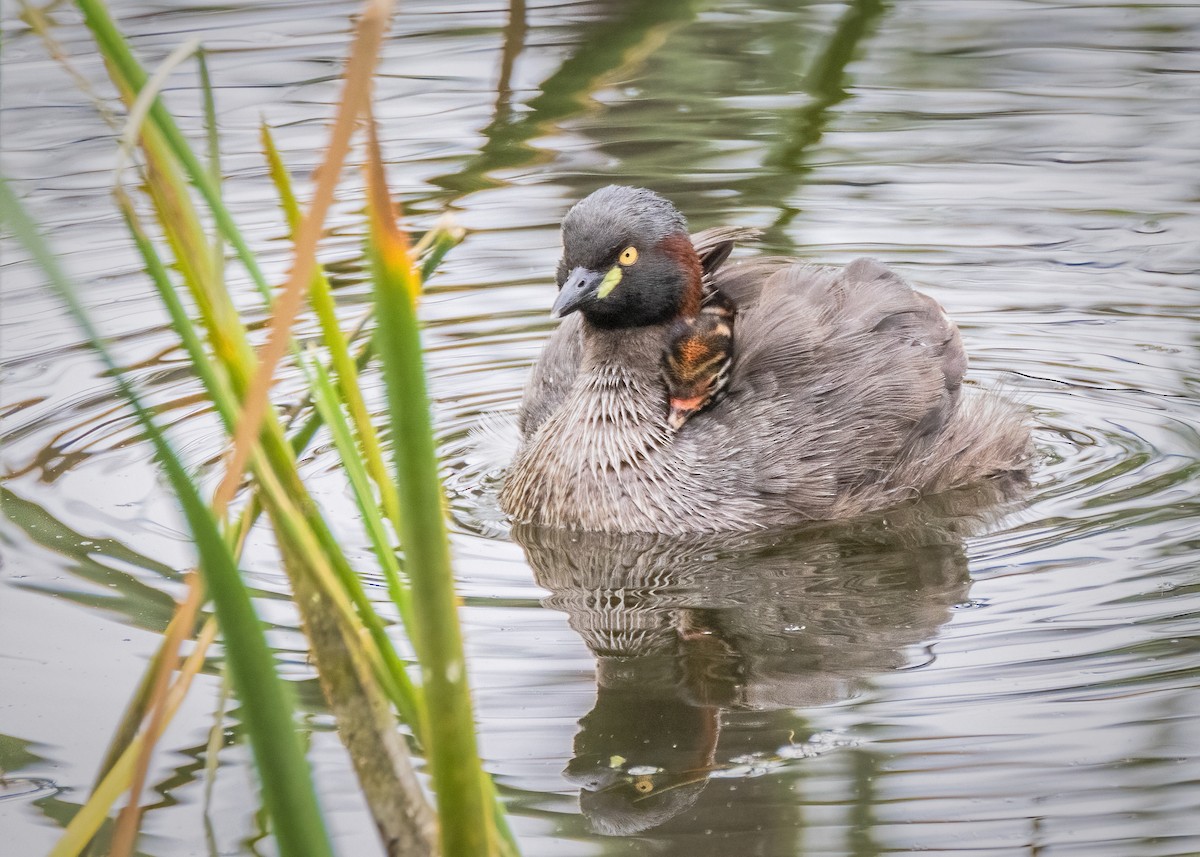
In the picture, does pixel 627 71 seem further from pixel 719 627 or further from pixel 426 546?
pixel 426 546

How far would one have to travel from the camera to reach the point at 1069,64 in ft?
33.6

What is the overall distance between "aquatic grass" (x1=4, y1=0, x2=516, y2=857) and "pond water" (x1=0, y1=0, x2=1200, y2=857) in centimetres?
132

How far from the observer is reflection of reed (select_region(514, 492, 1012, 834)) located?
369 cm

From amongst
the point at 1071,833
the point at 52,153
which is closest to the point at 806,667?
the point at 1071,833

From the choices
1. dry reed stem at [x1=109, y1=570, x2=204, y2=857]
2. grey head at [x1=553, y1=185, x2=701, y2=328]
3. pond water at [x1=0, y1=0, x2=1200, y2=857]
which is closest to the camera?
dry reed stem at [x1=109, y1=570, x2=204, y2=857]

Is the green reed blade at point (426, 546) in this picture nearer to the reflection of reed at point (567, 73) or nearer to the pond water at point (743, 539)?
the pond water at point (743, 539)

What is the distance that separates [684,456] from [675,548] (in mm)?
408

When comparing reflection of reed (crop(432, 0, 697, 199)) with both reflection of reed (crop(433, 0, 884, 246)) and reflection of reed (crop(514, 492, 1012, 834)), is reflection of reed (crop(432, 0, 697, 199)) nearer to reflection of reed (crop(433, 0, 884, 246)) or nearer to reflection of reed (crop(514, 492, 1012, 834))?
reflection of reed (crop(433, 0, 884, 246))

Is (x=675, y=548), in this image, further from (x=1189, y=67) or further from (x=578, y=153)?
(x=1189, y=67)

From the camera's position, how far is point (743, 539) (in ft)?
17.6

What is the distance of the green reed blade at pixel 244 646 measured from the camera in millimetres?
1659

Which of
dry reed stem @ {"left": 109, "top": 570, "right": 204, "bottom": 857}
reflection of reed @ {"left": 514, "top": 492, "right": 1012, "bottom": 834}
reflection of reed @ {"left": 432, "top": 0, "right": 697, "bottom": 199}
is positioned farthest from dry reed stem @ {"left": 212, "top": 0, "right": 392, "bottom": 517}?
reflection of reed @ {"left": 432, "top": 0, "right": 697, "bottom": 199}

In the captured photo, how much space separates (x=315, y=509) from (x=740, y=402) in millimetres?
3648

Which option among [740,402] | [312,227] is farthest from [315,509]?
[740,402]
